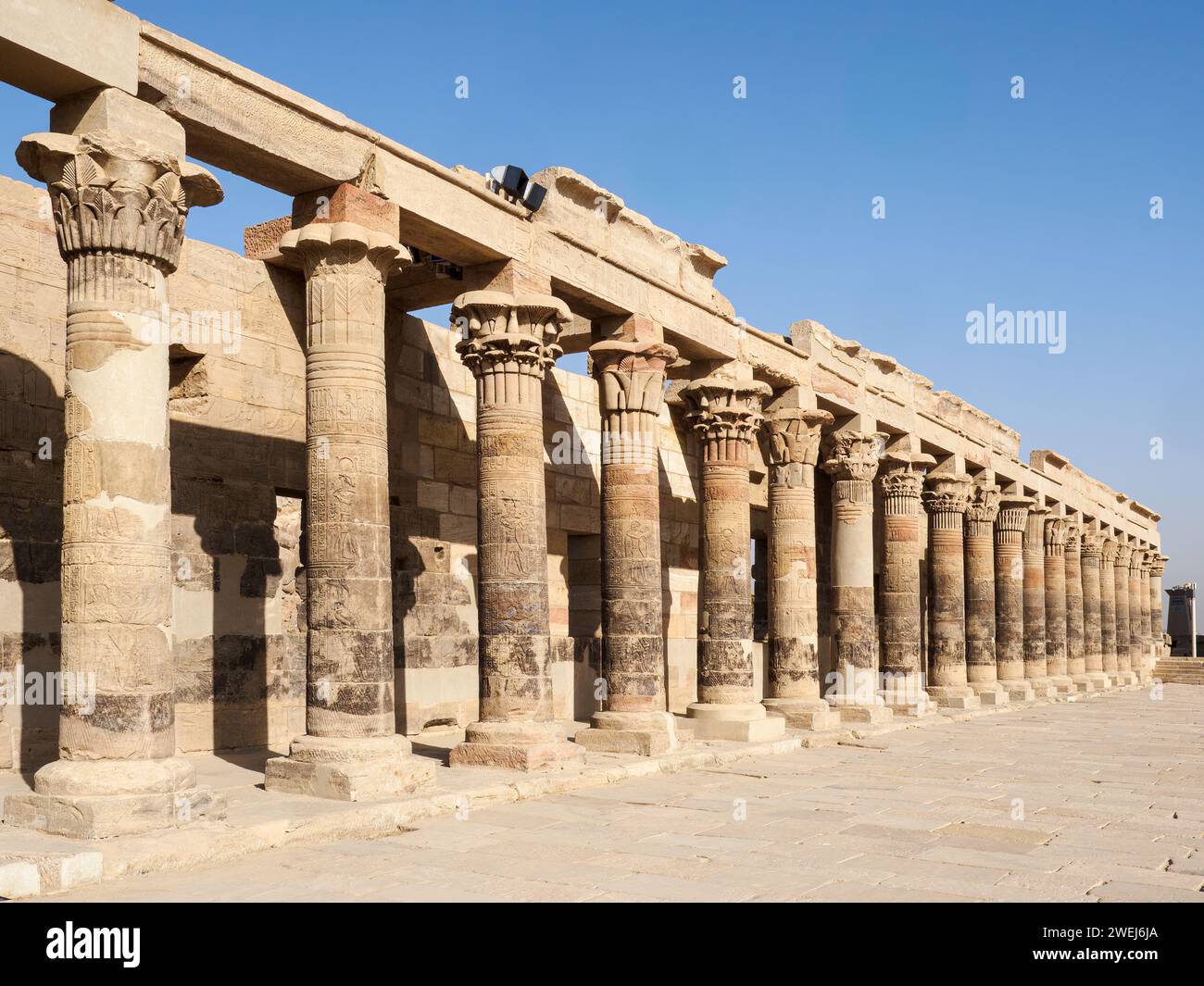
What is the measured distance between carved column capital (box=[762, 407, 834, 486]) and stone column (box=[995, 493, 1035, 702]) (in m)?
11.9

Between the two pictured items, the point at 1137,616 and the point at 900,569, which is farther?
the point at 1137,616

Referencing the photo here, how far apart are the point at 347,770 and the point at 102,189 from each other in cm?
458

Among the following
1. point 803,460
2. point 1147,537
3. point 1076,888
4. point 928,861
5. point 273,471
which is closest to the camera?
point 1076,888

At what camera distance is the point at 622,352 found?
553 inches

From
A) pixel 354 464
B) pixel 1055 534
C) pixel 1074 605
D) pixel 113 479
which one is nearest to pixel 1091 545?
pixel 1074 605

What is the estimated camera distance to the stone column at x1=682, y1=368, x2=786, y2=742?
15.6 m

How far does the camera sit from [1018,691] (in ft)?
89.6

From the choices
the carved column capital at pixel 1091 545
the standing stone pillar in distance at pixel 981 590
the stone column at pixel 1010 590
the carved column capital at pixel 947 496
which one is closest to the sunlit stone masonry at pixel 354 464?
the carved column capital at pixel 947 496

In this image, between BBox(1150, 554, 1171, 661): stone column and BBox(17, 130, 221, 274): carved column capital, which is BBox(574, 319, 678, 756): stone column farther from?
BBox(1150, 554, 1171, 661): stone column

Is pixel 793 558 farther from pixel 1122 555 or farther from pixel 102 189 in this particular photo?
pixel 1122 555

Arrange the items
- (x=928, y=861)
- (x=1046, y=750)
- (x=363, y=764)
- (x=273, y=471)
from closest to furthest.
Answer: (x=928, y=861)
(x=363, y=764)
(x=273, y=471)
(x=1046, y=750)
